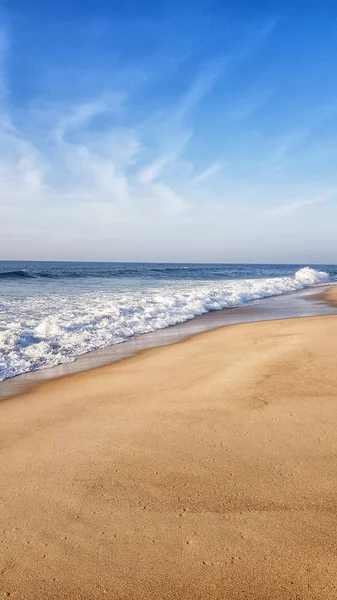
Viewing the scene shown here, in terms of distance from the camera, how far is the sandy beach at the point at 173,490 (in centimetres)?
230

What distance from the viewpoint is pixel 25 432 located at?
169 inches

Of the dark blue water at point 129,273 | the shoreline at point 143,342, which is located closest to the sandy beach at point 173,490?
the shoreline at point 143,342

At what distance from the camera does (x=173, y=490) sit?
3.09 metres

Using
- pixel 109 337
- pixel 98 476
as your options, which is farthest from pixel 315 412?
pixel 109 337

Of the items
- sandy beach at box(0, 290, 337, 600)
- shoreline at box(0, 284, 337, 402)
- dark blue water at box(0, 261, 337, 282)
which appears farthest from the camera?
dark blue water at box(0, 261, 337, 282)

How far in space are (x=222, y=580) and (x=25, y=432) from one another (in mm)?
2803

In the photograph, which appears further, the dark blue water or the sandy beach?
the dark blue water

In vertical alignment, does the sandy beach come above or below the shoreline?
above

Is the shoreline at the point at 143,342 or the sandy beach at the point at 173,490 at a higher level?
the sandy beach at the point at 173,490

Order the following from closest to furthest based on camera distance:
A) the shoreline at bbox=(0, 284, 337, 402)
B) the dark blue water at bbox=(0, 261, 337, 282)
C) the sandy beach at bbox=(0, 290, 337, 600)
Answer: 1. the sandy beach at bbox=(0, 290, 337, 600)
2. the shoreline at bbox=(0, 284, 337, 402)
3. the dark blue water at bbox=(0, 261, 337, 282)

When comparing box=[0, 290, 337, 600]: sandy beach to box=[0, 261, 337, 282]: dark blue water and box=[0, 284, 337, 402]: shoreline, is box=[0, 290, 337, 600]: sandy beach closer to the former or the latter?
box=[0, 284, 337, 402]: shoreline

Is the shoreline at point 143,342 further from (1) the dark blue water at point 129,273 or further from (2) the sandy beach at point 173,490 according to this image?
(1) the dark blue water at point 129,273

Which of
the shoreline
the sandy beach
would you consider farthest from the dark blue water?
the sandy beach

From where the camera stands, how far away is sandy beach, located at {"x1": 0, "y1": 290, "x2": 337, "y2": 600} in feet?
7.55
